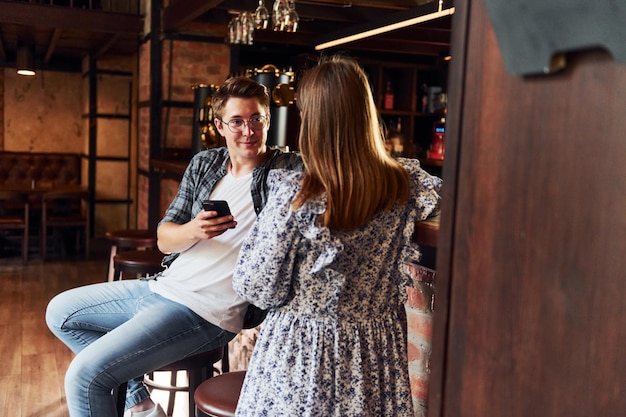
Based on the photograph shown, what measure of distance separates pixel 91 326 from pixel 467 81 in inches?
71.7

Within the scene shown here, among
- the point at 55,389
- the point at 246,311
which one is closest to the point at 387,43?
the point at 55,389

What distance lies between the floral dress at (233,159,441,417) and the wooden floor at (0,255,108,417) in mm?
2371

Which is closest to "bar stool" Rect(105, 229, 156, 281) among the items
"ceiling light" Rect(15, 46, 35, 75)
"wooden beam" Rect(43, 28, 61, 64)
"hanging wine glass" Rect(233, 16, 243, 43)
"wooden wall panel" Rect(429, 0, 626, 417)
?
"hanging wine glass" Rect(233, 16, 243, 43)

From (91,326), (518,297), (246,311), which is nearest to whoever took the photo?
(518,297)

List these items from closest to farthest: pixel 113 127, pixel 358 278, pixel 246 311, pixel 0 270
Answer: pixel 358 278, pixel 246 311, pixel 0 270, pixel 113 127

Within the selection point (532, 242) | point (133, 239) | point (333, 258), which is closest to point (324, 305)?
point (333, 258)

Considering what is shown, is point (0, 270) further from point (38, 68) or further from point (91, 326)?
point (91, 326)

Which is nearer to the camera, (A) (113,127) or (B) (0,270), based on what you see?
(B) (0,270)

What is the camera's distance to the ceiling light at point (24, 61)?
800 centimetres

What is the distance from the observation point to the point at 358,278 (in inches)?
62.5

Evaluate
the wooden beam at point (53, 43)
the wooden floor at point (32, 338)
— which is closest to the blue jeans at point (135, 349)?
the wooden floor at point (32, 338)

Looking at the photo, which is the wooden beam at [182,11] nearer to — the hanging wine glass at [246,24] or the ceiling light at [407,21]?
the hanging wine glass at [246,24]

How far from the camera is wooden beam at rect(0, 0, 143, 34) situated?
620 cm

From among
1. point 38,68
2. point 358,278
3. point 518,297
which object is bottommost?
point 358,278
